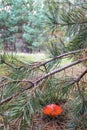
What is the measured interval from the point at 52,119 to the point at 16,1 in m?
5.24

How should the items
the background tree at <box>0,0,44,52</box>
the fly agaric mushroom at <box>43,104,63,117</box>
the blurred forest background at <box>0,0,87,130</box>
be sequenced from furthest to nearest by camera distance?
the background tree at <box>0,0,44,52</box> → the fly agaric mushroom at <box>43,104,63,117</box> → the blurred forest background at <box>0,0,87,130</box>

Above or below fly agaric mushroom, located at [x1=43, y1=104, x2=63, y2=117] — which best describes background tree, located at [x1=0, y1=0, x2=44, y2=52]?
above

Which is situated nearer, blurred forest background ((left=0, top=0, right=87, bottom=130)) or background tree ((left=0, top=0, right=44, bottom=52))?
blurred forest background ((left=0, top=0, right=87, bottom=130))

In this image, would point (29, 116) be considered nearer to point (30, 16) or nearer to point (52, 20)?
point (52, 20)

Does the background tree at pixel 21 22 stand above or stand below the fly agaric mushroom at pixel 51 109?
above

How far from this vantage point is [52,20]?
114cm

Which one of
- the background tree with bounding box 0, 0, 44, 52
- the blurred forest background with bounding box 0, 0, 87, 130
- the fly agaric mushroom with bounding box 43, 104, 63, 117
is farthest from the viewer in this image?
the background tree with bounding box 0, 0, 44, 52

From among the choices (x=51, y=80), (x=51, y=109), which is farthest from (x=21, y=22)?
(x=51, y=80)

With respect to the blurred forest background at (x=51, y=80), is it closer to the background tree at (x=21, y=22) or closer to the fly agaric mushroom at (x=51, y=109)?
the fly agaric mushroom at (x=51, y=109)

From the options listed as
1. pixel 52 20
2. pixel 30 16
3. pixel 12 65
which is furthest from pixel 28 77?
pixel 30 16

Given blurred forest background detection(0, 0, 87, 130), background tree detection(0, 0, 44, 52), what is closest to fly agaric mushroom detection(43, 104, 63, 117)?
blurred forest background detection(0, 0, 87, 130)

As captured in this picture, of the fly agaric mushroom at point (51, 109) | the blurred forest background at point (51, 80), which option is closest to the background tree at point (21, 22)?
the blurred forest background at point (51, 80)

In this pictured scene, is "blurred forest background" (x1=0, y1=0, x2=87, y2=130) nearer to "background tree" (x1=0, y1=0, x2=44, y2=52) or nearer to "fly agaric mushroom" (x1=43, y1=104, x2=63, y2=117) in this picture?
"fly agaric mushroom" (x1=43, y1=104, x2=63, y2=117)

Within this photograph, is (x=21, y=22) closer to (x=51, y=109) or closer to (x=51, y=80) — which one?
(x=51, y=109)
